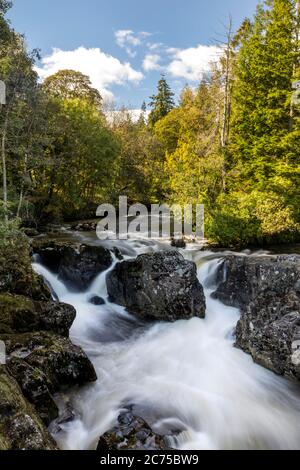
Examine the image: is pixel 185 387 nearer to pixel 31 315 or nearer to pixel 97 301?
pixel 31 315

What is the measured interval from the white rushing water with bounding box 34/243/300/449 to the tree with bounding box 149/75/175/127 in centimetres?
4558

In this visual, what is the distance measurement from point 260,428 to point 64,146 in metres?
16.6

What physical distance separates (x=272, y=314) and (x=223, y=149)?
→ 11162 mm

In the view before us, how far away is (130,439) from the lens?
4.23 m

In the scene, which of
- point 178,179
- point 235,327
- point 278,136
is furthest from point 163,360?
point 278,136

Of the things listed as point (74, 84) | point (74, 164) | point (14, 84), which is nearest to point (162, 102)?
point (74, 84)

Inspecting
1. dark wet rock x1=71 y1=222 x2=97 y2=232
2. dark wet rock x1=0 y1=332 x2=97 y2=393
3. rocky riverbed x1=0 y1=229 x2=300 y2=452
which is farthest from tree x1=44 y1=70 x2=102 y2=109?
dark wet rock x1=0 y1=332 x2=97 y2=393

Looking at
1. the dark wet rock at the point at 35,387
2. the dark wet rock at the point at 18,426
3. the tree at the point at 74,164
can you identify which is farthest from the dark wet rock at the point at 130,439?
the tree at the point at 74,164

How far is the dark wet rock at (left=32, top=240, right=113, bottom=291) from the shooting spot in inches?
Result: 423

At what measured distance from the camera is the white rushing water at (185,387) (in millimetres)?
5176

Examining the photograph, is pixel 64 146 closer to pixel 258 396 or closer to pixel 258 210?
pixel 258 210

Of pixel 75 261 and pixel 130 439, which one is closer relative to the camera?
pixel 130 439

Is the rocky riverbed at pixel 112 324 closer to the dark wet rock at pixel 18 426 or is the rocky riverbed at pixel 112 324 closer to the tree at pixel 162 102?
the dark wet rock at pixel 18 426

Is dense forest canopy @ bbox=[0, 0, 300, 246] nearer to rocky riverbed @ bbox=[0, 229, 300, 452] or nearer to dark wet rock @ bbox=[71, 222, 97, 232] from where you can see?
dark wet rock @ bbox=[71, 222, 97, 232]
